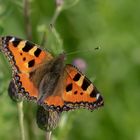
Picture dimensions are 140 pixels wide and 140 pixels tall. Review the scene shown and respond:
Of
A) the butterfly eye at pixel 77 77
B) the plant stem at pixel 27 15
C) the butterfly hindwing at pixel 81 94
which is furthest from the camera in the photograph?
the plant stem at pixel 27 15

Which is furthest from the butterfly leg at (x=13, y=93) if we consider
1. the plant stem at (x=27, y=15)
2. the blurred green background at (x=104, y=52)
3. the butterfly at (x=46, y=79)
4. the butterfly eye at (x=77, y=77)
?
the blurred green background at (x=104, y=52)

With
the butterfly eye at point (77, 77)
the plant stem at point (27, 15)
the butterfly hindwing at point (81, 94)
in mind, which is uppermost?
the plant stem at point (27, 15)

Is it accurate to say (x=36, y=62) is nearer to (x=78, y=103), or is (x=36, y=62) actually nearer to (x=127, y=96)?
(x=78, y=103)

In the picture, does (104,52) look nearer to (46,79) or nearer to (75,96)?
(46,79)

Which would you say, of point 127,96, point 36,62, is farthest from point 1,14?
point 127,96

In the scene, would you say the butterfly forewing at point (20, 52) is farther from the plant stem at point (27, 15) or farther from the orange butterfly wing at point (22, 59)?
the plant stem at point (27, 15)

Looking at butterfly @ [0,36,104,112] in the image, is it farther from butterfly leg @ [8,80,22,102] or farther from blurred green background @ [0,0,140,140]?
blurred green background @ [0,0,140,140]

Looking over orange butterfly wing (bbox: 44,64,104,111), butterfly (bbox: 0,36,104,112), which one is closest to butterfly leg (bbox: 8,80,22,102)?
butterfly (bbox: 0,36,104,112)
